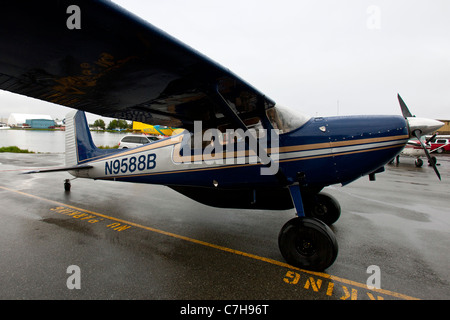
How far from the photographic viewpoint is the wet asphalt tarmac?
2311 millimetres

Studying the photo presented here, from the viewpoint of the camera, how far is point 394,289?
7.72 ft

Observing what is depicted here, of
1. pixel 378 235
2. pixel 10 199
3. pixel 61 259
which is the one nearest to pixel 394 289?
pixel 378 235

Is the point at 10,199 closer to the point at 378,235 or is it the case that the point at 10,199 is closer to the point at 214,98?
the point at 214,98

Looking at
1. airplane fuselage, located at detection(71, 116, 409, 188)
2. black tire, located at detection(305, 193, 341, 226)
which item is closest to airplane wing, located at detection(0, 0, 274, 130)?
airplane fuselage, located at detection(71, 116, 409, 188)

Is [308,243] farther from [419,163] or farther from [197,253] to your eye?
[419,163]

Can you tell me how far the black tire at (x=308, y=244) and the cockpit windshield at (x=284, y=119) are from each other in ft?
4.18

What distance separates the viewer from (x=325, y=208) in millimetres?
4215

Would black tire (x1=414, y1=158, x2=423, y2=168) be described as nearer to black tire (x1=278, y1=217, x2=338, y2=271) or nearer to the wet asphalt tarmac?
the wet asphalt tarmac

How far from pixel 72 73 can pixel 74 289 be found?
2213 mm

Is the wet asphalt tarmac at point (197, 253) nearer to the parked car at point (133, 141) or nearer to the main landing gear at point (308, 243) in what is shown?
the main landing gear at point (308, 243)

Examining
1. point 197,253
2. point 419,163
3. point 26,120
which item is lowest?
point 197,253

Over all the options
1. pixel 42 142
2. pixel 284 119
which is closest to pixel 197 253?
pixel 284 119

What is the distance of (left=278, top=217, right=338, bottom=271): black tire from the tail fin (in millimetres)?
4320

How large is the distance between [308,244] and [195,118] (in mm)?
2518
